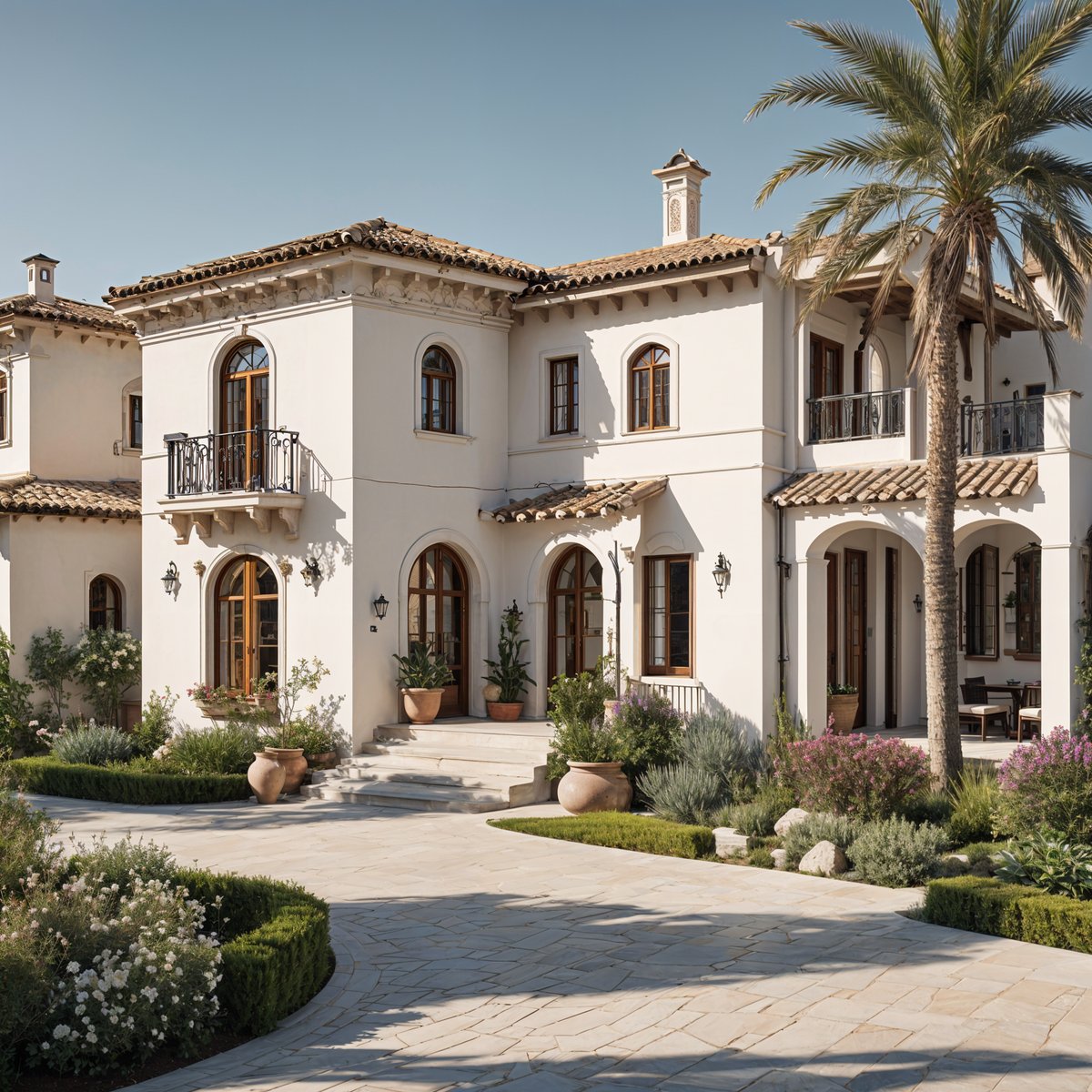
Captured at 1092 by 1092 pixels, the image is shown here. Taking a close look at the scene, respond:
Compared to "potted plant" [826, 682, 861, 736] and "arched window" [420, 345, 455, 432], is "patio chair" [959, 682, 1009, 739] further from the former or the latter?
"arched window" [420, 345, 455, 432]

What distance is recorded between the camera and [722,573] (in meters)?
17.4

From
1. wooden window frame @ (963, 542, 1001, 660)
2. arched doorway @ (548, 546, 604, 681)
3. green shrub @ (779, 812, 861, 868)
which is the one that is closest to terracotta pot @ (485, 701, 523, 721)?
arched doorway @ (548, 546, 604, 681)

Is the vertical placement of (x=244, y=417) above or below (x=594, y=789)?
above

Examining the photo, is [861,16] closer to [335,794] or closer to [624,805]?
[624,805]

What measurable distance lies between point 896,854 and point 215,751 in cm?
996

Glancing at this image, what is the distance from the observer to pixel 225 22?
1155 centimetres

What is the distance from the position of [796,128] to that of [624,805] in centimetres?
849

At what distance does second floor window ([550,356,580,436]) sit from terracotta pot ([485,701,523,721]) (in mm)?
4239

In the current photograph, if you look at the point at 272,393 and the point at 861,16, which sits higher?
the point at 861,16

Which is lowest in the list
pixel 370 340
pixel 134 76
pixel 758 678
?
pixel 758 678

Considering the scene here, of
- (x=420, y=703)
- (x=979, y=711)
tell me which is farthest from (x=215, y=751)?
(x=979, y=711)

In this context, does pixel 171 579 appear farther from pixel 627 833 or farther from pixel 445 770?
pixel 627 833

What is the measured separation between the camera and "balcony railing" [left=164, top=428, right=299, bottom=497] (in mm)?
18484

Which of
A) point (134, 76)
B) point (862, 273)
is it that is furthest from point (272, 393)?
point (862, 273)
